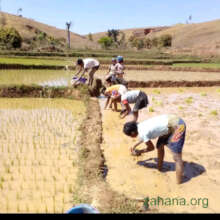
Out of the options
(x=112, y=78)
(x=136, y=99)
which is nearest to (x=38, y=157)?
(x=136, y=99)

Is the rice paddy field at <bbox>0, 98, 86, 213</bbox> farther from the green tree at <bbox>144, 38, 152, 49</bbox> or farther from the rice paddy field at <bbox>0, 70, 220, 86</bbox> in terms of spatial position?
the green tree at <bbox>144, 38, 152, 49</bbox>

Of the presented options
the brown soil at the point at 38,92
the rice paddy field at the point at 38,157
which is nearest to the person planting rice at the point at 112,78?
the brown soil at the point at 38,92

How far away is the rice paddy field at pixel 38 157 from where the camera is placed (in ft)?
9.93

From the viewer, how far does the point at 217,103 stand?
28.8 ft

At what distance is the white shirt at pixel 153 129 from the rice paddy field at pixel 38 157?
3.98 ft

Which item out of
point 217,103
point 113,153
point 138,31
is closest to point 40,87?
point 113,153

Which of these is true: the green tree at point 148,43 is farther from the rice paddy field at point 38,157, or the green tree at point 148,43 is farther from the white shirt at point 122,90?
the white shirt at point 122,90

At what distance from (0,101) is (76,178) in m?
5.66

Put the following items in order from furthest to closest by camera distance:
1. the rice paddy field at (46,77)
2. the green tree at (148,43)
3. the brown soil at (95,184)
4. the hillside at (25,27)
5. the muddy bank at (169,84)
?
the green tree at (148,43), the hillside at (25,27), the muddy bank at (169,84), the rice paddy field at (46,77), the brown soil at (95,184)

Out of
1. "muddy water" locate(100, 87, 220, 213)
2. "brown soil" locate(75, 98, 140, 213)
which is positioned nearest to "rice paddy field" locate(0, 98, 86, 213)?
"brown soil" locate(75, 98, 140, 213)

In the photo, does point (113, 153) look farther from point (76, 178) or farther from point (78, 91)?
point (78, 91)

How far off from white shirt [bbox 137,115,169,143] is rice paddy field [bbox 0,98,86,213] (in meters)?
1.21

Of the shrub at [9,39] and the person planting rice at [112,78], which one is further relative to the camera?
the shrub at [9,39]

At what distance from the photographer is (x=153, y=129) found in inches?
132
